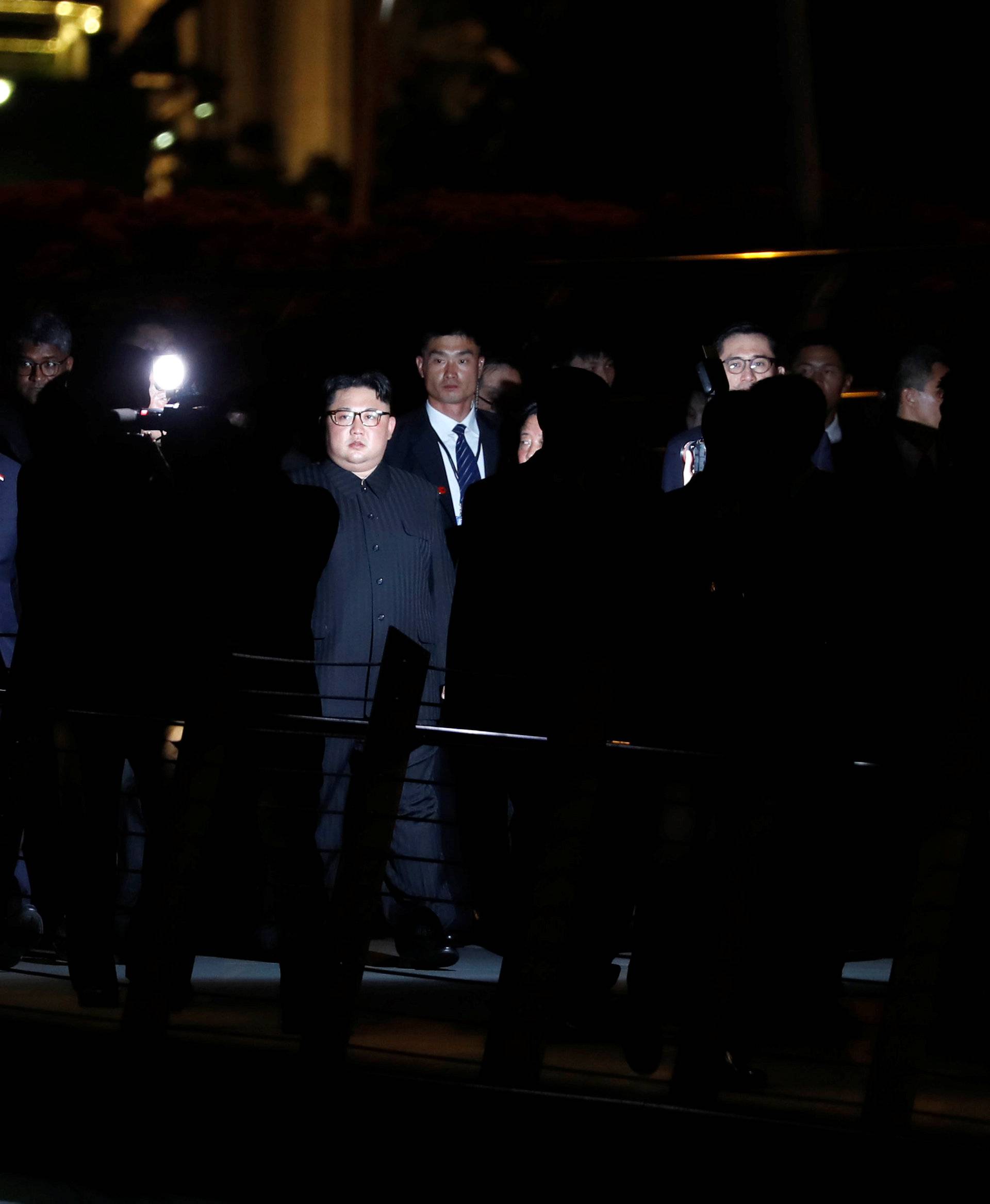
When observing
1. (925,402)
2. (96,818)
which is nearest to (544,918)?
(96,818)

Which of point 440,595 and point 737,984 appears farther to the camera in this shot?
point 440,595

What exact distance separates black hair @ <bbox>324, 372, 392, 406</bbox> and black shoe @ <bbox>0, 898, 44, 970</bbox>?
6.44ft

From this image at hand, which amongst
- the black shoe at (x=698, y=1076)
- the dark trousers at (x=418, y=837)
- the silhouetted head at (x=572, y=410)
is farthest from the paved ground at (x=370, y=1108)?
the silhouetted head at (x=572, y=410)

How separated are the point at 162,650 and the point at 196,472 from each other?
530 mm

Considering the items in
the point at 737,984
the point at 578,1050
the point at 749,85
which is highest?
the point at 749,85

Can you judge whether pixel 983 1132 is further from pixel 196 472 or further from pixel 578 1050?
pixel 196 472

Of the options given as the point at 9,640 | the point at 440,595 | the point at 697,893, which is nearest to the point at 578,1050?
the point at 697,893

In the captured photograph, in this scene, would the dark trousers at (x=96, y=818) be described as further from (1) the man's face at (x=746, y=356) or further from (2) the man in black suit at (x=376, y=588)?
(1) the man's face at (x=746, y=356)

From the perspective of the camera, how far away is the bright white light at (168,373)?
765 cm

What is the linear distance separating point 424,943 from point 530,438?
1.95 meters

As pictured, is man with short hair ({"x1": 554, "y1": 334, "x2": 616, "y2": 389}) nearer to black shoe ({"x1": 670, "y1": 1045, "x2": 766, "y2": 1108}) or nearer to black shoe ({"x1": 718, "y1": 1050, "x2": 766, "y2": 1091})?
black shoe ({"x1": 718, "y1": 1050, "x2": 766, "y2": 1091})

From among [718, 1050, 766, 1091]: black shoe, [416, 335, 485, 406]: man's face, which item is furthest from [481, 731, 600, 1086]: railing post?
[416, 335, 485, 406]: man's face

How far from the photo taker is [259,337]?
31.3ft

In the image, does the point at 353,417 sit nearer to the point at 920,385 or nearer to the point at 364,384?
the point at 364,384
